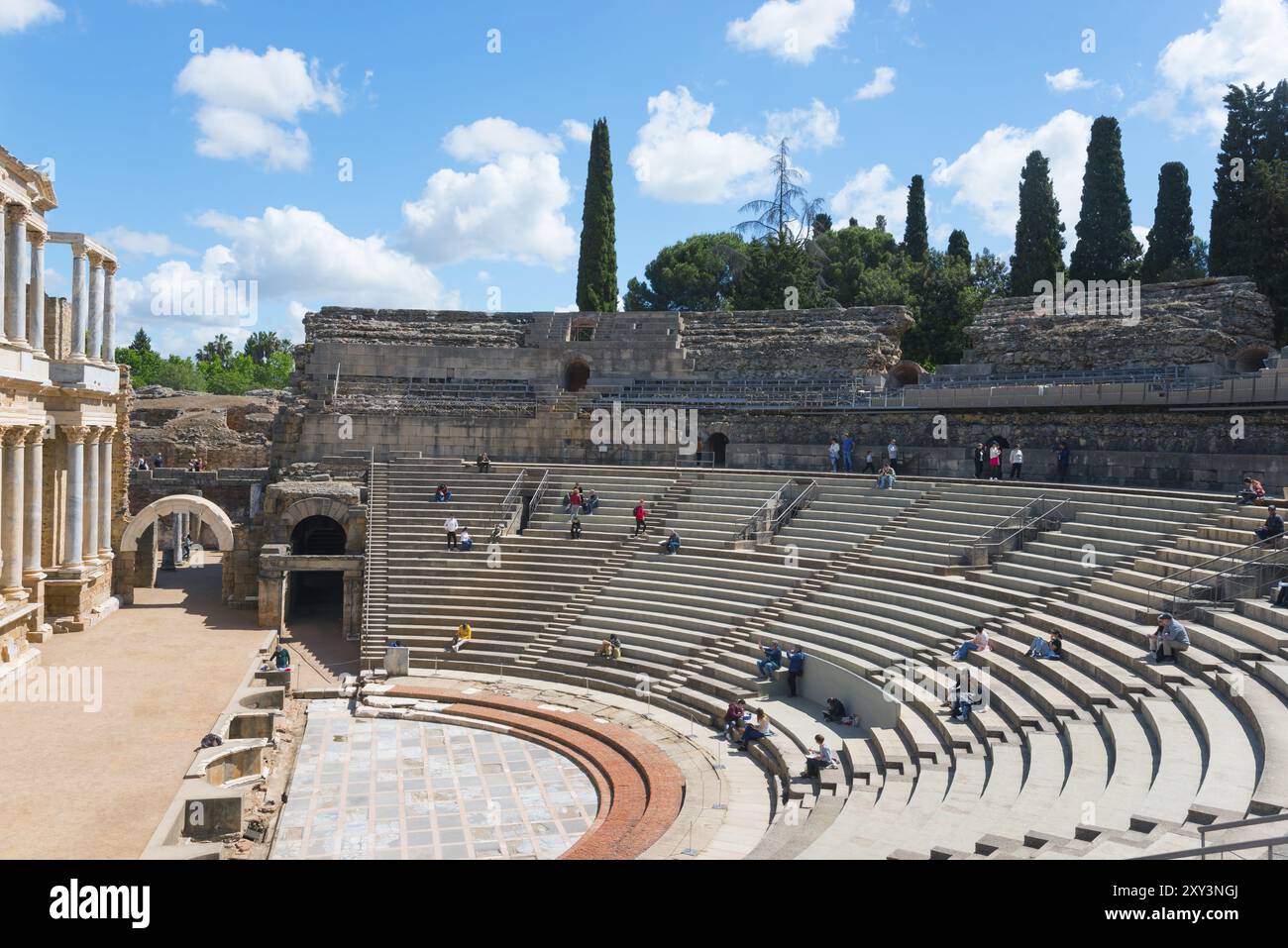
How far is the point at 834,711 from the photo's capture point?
1792 centimetres

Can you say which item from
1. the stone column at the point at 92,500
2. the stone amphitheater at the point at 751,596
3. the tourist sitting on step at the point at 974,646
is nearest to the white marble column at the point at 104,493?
the stone column at the point at 92,500

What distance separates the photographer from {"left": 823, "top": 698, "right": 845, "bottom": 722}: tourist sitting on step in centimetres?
1788

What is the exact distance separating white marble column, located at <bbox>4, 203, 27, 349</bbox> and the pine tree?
36.6 meters

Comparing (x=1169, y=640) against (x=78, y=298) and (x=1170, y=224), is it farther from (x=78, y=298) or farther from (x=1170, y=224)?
(x=1170, y=224)

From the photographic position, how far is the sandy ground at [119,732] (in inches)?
516

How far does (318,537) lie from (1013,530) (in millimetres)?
21189

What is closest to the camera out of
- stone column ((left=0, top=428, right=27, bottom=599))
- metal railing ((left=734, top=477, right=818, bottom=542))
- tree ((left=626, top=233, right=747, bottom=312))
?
stone column ((left=0, top=428, right=27, bottom=599))

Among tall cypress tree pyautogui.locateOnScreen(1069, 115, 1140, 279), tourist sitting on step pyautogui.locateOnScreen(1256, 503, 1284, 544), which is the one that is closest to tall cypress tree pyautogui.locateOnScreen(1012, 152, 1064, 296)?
tall cypress tree pyautogui.locateOnScreen(1069, 115, 1140, 279)

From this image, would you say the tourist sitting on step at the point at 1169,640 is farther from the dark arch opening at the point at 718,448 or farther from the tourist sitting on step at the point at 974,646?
the dark arch opening at the point at 718,448

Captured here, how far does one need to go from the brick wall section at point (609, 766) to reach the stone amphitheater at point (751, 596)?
2.9 inches

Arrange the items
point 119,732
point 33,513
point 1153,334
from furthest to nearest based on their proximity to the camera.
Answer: point 1153,334 → point 33,513 → point 119,732

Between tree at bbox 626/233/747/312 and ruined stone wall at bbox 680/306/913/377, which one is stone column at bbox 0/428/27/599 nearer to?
ruined stone wall at bbox 680/306/913/377

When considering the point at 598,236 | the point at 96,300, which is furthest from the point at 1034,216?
the point at 96,300
